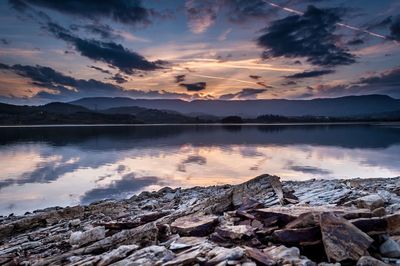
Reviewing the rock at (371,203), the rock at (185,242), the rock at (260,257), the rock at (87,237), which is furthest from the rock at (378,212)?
the rock at (87,237)

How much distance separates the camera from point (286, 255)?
9164mm

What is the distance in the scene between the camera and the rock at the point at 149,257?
942 cm

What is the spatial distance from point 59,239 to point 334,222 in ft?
33.3

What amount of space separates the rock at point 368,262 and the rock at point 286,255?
109 centimetres

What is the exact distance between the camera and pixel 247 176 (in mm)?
38781

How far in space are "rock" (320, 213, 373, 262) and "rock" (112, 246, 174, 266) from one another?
4.10 m

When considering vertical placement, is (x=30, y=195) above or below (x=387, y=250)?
below

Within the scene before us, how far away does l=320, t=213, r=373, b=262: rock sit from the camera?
349 inches

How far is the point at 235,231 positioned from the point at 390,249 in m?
4.09

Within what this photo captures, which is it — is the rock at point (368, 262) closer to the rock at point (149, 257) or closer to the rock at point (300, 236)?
the rock at point (300, 236)

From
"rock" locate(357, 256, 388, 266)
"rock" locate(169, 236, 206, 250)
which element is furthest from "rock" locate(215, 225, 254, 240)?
"rock" locate(357, 256, 388, 266)

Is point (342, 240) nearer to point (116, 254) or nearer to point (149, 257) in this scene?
point (149, 257)

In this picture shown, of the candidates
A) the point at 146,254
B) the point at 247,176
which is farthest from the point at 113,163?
the point at 146,254

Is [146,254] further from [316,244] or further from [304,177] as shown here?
[304,177]
